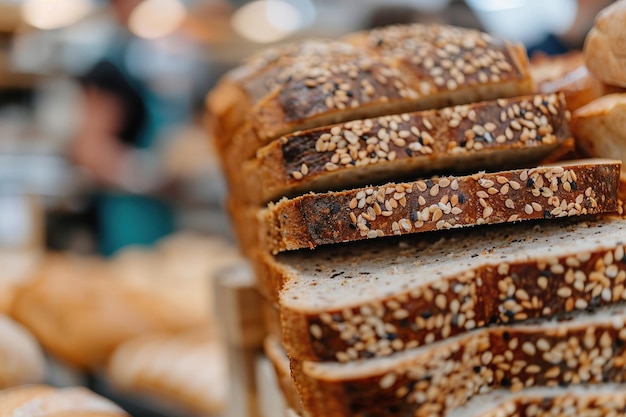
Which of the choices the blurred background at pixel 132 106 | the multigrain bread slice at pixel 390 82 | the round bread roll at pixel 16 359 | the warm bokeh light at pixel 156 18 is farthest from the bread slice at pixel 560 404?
the warm bokeh light at pixel 156 18

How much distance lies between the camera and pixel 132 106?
22.0 ft

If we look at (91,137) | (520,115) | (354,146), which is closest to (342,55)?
(354,146)

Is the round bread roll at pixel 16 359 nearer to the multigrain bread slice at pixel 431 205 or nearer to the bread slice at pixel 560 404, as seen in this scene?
the multigrain bread slice at pixel 431 205

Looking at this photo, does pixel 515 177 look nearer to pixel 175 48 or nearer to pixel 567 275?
pixel 567 275

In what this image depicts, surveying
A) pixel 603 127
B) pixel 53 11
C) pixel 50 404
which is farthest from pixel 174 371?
pixel 53 11

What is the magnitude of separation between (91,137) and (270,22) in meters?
2.40

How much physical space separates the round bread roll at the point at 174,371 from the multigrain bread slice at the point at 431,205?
4.89 feet

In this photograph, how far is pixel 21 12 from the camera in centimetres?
655

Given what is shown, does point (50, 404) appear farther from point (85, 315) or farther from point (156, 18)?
point (156, 18)

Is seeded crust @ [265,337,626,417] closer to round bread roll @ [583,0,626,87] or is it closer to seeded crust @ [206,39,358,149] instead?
round bread roll @ [583,0,626,87]

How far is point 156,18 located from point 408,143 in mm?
6167

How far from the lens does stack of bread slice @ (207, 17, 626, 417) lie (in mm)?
1196

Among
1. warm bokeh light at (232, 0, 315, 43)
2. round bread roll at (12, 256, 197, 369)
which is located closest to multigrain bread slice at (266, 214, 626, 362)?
round bread roll at (12, 256, 197, 369)

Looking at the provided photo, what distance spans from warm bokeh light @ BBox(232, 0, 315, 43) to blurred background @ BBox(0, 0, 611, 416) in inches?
0.7
